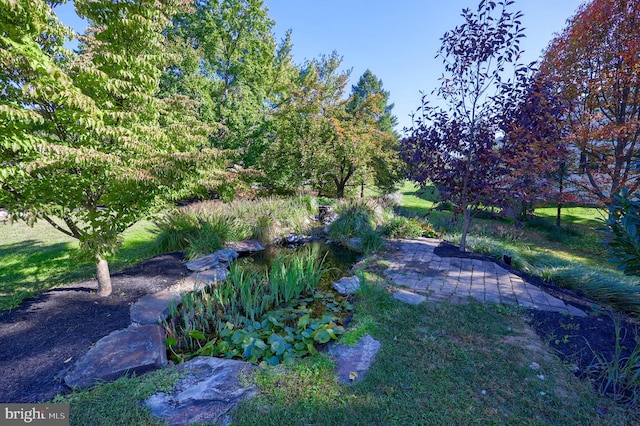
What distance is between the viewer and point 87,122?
2496mm

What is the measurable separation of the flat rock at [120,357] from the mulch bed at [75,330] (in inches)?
3.7

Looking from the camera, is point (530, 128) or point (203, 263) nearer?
point (530, 128)

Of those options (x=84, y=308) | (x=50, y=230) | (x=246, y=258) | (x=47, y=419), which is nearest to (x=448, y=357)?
(x=47, y=419)

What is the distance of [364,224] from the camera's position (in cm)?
702

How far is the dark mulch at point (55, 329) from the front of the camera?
6.42 ft

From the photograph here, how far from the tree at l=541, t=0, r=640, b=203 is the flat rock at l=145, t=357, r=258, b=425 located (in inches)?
298

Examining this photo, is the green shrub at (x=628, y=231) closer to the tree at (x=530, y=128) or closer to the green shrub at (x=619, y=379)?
the green shrub at (x=619, y=379)

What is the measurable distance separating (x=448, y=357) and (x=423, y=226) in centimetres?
575

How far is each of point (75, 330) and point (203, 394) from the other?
1669 millimetres

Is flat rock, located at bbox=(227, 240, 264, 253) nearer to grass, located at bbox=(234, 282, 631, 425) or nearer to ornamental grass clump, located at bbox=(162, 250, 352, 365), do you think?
ornamental grass clump, located at bbox=(162, 250, 352, 365)

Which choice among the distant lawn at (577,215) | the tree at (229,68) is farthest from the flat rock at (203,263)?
the distant lawn at (577,215)

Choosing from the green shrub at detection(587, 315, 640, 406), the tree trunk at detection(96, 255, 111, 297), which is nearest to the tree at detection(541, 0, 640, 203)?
the green shrub at detection(587, 315, 640, 406)

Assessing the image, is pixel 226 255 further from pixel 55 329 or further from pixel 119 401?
pixel 119 401

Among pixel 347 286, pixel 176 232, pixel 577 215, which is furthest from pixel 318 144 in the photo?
pixel 577 215
